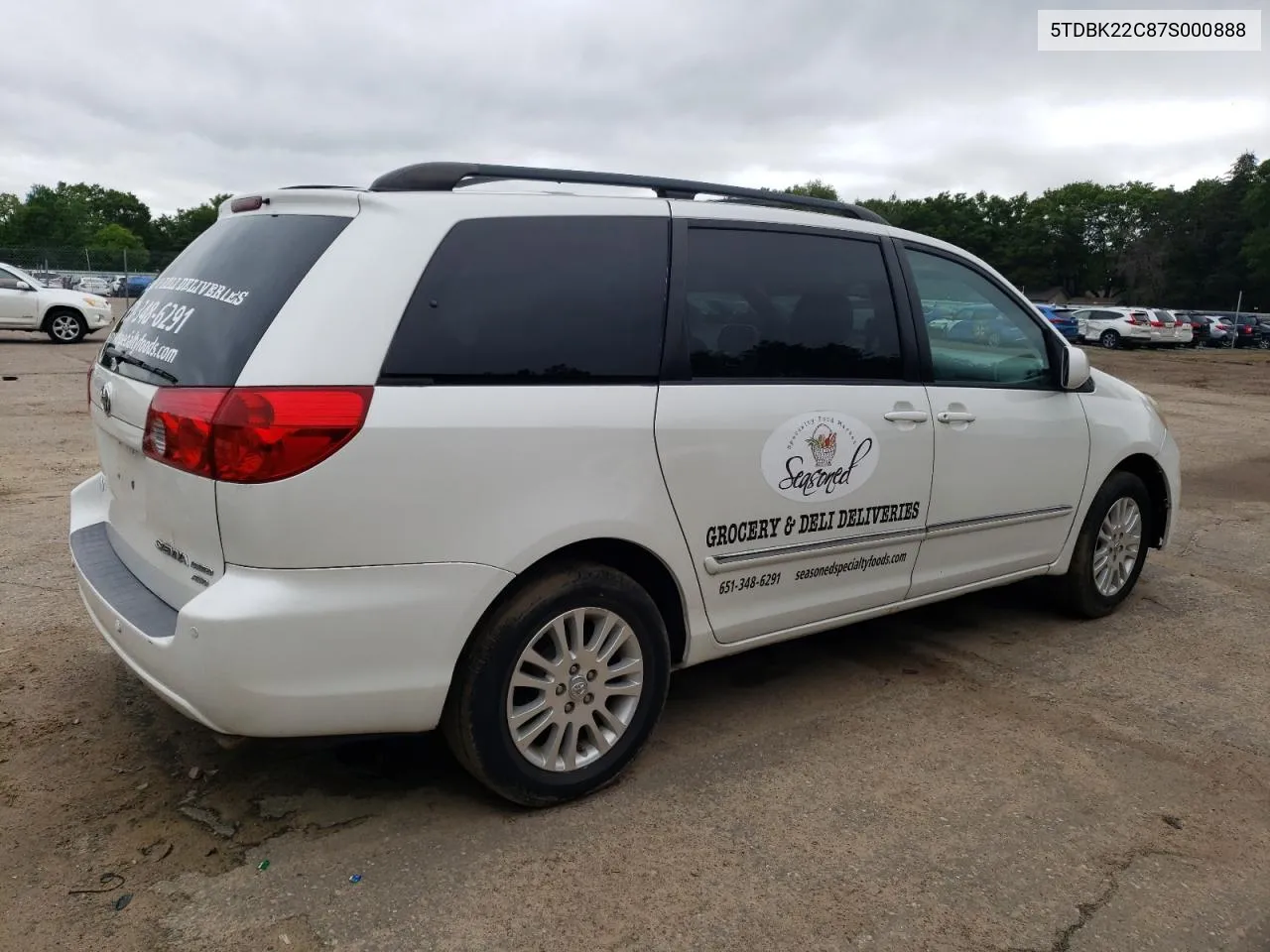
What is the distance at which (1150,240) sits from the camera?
241ft

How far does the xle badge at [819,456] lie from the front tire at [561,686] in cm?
65

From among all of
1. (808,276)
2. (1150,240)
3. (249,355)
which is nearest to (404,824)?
(249,355)

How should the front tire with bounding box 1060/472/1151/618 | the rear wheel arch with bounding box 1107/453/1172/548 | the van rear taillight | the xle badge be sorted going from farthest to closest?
the rear wheel arch with bounding box 1107/453/1172/548, the front tire with bounding box 1060/472/1151/618, the xle badge, the van rear taillight

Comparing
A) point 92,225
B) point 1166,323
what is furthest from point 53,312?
point 92,225

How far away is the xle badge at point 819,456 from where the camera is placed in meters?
3.29

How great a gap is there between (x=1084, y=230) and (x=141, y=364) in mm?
91882

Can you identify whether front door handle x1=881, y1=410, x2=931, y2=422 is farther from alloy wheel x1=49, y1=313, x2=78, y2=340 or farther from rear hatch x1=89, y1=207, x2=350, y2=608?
alloy wheel x1=49, y1=313, x2=78, y2=340

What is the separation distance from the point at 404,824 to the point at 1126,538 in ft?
12.4

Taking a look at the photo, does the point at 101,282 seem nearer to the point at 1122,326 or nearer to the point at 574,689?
the point at 1122,326

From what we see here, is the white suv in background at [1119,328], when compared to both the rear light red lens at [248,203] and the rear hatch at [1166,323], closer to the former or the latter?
the rear hatch at [1166,323]

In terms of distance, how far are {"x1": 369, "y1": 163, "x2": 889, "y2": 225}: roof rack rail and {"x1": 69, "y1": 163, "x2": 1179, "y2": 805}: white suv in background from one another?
0.01m

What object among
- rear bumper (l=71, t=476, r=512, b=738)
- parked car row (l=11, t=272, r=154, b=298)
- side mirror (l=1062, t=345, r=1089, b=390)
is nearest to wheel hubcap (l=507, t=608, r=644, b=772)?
rear bumper (l=71, t=476, r=512, b=738)

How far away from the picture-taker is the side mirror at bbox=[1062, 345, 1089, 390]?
4367 mm

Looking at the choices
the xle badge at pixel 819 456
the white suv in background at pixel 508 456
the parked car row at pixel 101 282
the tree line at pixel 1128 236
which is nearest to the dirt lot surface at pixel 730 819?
the white suv in background at pixel 508 456
